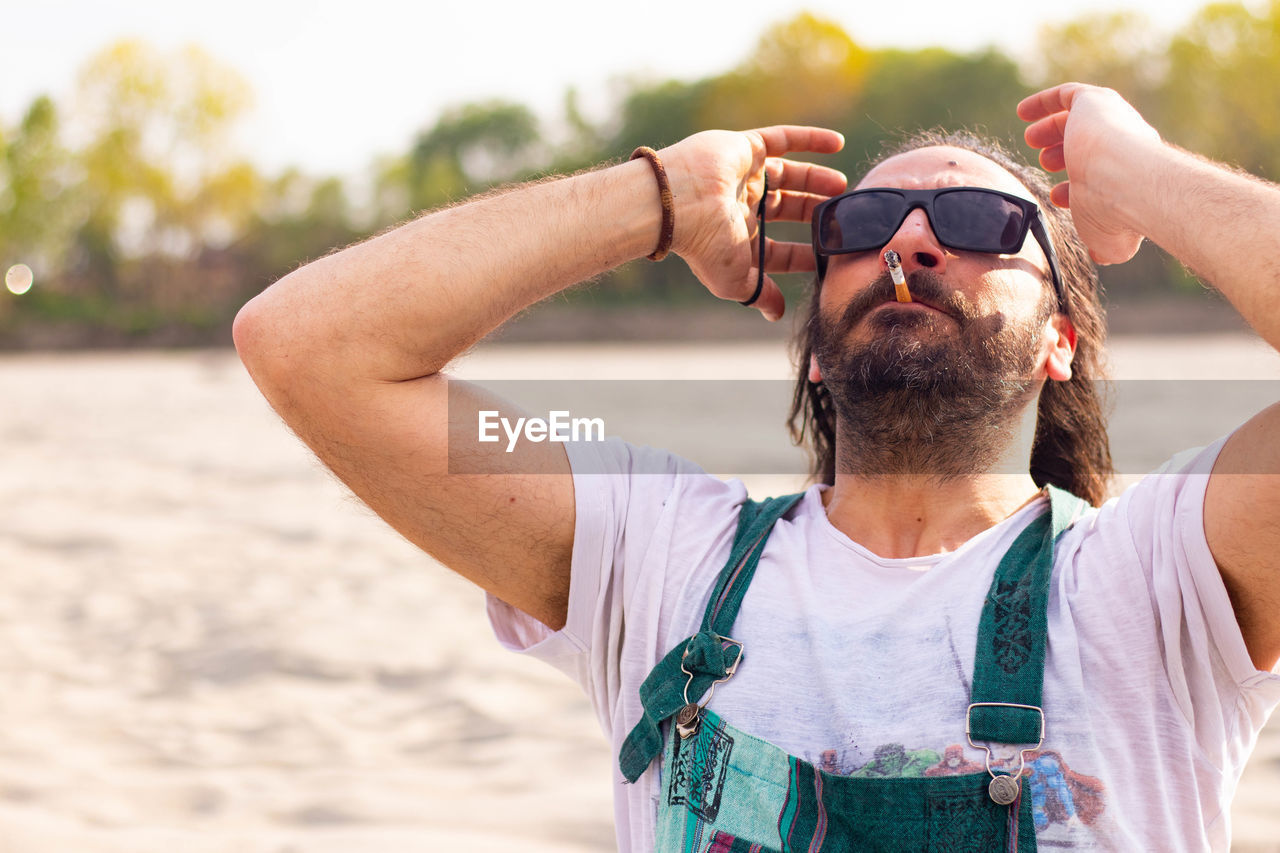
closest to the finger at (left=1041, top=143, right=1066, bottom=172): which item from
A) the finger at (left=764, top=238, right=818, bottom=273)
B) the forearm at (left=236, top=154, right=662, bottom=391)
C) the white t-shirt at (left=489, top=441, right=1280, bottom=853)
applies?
the finger at (left=764, top=238, right=818, bottom=273)

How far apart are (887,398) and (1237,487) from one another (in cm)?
72

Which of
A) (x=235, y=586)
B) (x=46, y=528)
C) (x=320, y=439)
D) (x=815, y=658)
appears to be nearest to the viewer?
(x=815, y=658)

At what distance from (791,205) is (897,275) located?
546mm

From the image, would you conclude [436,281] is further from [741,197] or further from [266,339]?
[741,197]

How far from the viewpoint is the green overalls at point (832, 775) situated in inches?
71.2

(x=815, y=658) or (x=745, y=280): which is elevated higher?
(x=745, y=280)

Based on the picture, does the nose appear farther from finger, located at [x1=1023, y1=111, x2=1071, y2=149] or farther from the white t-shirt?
the white t-shirt

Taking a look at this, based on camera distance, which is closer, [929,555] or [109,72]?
[929,555]

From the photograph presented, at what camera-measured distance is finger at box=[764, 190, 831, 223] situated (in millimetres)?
2809

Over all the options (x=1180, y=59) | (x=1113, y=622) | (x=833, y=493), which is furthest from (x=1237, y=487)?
(x=1180, y=59)

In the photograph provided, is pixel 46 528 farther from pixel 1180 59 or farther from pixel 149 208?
pixel 149 208

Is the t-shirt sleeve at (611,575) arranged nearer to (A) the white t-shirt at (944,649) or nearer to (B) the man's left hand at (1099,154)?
(A) the white t-shirt at (944,649)

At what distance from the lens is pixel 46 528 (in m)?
7.28

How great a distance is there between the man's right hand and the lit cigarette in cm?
22
